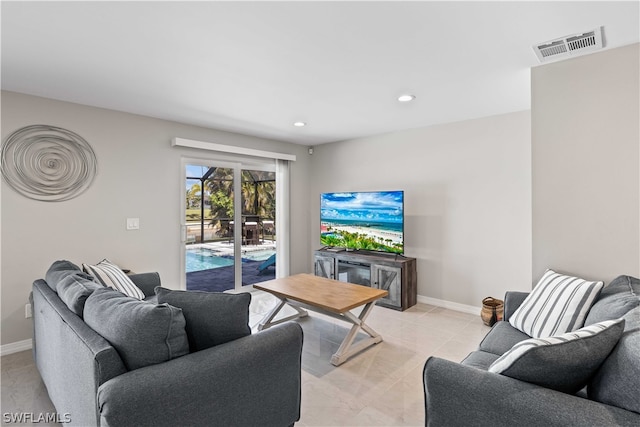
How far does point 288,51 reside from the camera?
2225 millimetres

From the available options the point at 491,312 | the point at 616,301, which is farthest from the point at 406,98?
the point at 491,312

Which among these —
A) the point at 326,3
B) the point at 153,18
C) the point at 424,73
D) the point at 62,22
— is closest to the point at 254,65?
the point at 153,18

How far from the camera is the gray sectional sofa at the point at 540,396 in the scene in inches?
40.7

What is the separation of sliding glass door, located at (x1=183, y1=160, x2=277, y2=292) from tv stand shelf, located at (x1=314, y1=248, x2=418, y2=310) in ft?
3.54

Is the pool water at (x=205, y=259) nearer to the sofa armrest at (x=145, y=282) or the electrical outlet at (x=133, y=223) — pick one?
the electrical outlet at (x=133, y=223)

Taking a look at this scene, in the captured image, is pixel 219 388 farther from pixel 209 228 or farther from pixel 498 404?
pixel 209 228

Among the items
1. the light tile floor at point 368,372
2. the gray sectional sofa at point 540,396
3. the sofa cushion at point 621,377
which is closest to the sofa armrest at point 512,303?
the light tile floor at point 368,372

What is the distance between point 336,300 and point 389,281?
1.51m

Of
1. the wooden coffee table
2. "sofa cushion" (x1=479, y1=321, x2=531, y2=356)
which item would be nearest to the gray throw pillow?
the wooden coffee table

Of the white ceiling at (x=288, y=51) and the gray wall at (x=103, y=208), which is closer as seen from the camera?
the white ceiling at (x=288, y=51)

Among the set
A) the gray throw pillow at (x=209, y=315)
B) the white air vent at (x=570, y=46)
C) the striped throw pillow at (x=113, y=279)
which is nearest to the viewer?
the gray throw pillow at (x=209, y=315)

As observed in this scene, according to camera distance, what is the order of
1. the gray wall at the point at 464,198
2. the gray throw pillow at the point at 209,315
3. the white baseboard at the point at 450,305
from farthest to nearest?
1. the white baseboard at the point at 450,305
2. the gray wall at the point at 464,198
3. the gray throw pillow at the point at 209,315

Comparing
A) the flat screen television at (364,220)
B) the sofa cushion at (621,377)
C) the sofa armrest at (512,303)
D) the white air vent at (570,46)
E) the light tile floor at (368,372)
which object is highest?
the white air vent at (570,46)

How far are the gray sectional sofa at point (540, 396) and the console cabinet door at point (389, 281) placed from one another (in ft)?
8.78
